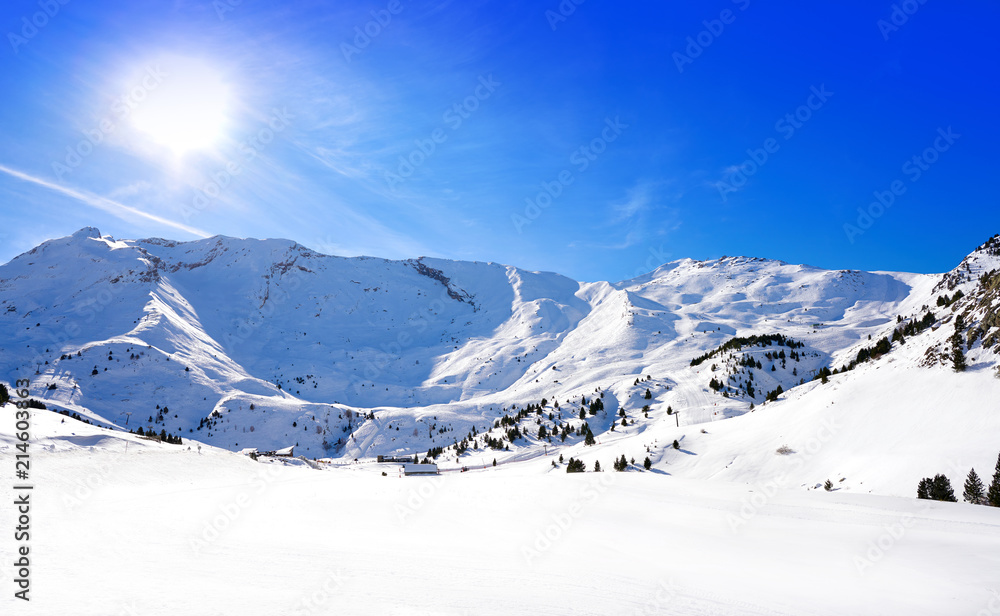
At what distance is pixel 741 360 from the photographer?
8181 centimetres

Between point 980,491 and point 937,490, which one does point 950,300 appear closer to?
point 980,491

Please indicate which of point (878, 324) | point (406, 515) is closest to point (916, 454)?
point (406, 515)

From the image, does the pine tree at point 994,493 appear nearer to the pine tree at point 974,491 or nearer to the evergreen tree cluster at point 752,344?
the pine tree at point 974,491

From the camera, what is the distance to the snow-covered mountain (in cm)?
3334

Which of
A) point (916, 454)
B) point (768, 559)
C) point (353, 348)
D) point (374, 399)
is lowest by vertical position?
point (768, 559)

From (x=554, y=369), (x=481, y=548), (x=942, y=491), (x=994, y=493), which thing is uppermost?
(x=554, y=369)

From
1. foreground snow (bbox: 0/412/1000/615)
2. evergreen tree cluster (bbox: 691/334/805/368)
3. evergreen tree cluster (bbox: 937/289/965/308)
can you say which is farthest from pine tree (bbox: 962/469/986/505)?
evergreen tree cluster (bbox: 691/334/805/368)

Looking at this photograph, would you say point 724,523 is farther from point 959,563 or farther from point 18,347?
point 18,347

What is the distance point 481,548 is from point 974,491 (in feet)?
82.2

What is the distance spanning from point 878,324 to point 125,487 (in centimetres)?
16167

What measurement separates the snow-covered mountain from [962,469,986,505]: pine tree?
3.07 metres

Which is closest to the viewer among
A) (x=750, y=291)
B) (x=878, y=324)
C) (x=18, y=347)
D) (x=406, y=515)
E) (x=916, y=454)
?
(x=406, y=515)

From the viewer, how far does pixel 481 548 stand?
12.2 m

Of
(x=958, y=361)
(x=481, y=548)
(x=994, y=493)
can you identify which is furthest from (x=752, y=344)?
(x=481, y=548)
